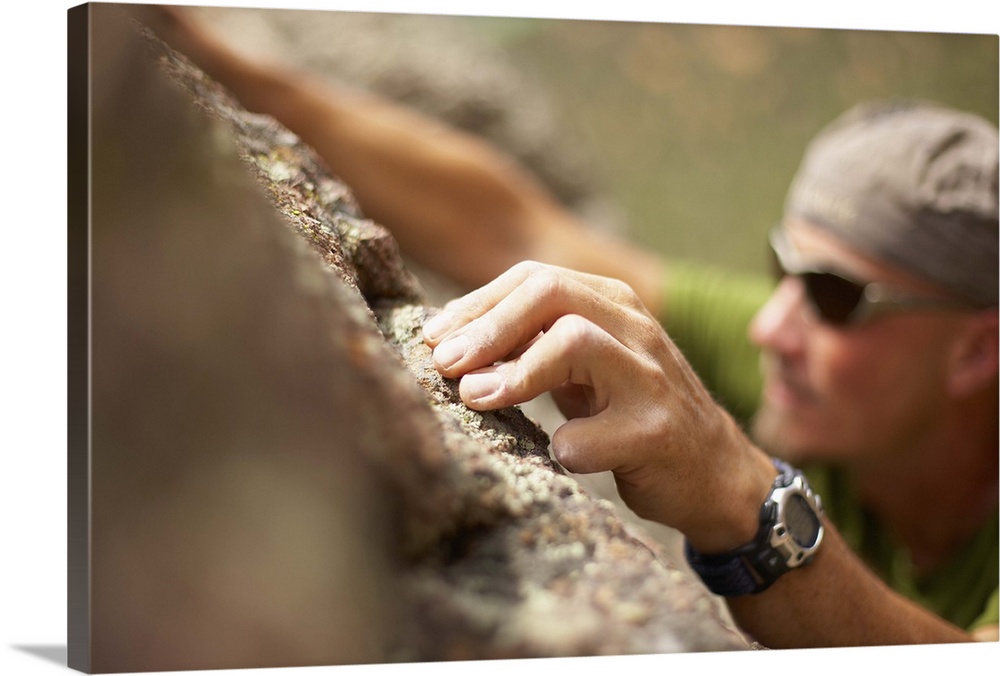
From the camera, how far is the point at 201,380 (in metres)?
0.92

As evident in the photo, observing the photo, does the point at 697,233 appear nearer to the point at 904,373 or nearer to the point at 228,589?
the point at 904,373

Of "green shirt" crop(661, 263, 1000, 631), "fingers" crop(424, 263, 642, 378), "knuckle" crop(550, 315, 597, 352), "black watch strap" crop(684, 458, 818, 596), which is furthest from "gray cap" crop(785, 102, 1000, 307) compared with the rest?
"knuckle" crop(550, 315, 597, 352)

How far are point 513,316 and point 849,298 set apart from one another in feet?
4.65

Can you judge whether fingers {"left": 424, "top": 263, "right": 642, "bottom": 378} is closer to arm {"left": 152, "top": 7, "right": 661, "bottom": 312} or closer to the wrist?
the wrist

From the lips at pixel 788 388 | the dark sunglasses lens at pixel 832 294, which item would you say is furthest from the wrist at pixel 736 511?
the lips at pixel 788 388

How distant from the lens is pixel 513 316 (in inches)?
42.9

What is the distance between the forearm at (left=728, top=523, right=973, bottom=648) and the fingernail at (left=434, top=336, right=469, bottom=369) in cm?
54

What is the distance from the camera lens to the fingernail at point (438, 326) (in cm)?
116

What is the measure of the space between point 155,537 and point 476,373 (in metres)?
0.39

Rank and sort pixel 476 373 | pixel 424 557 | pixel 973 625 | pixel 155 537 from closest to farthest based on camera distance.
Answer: pixel 155 537 < pixel 424 557 < pixel 476 373 < pixel 973 625

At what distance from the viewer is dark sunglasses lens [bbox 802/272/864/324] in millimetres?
2240

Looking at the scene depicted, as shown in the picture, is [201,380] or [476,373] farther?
[476,373]

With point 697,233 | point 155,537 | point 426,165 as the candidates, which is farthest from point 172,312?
point 697,233

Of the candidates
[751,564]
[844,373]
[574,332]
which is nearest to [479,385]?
[574,332]
